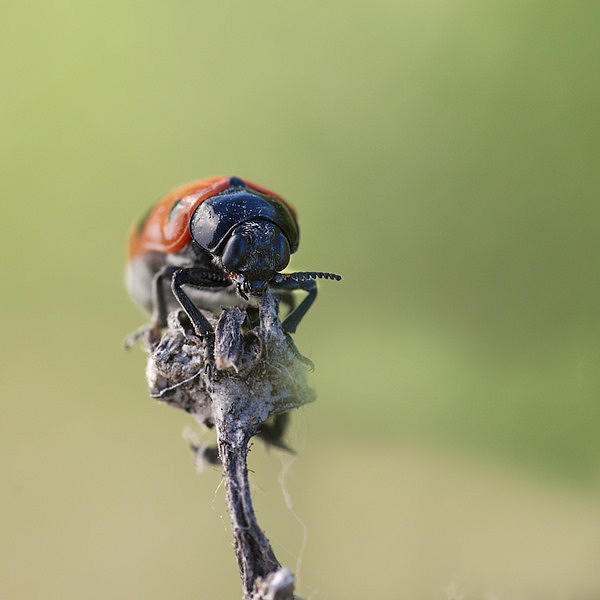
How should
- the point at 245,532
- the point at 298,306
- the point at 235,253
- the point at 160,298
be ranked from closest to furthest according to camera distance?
the point at 245,532
the point at 235,253
the point at 298,306
the point at 160,298

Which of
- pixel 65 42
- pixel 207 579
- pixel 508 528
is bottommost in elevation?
pixel 207 579

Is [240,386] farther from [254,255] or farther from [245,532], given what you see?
[254,255]

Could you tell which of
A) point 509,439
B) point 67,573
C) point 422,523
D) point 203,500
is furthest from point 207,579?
point 509,439

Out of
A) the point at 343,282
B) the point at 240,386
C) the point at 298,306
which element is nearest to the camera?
the point at 240,386

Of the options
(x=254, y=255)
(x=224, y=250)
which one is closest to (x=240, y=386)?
(x=254, y=255)

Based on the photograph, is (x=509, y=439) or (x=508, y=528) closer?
(x=508, y=528)

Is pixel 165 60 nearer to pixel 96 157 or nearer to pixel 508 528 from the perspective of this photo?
pixel 96 157

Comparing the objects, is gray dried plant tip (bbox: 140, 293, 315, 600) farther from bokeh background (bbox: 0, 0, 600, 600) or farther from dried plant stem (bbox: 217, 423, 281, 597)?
bokeh background (bbox: 0, 0, 600, 600)
